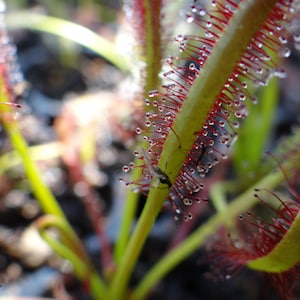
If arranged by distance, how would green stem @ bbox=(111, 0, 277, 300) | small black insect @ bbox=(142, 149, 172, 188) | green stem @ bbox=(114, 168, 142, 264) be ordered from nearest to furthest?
green stem @ bbox=(111, 0, 277, 300), small black insect @ bbox=(142, 149, 172, 188), green stem @ bbox=(114, 168, 142, 264)

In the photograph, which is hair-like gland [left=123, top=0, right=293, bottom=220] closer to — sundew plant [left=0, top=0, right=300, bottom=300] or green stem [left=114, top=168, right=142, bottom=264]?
sundew plant [left=0, top=0, right=300, bottom=300]

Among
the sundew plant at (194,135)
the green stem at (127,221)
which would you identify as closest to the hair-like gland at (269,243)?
the sundew plant at (194,135)

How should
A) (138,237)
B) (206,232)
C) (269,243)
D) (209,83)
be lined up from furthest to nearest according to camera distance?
(206,232) → (138,237) → (269,243) → (209,83)

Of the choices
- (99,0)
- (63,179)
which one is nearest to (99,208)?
(63,179)

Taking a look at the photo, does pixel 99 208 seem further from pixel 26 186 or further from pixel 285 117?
pixel 285 117

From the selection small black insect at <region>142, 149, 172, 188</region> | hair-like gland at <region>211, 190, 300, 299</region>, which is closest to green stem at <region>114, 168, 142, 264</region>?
hair-like gland at <region>211, 190, 300, 299</region>

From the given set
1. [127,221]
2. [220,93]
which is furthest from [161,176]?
[127,221]

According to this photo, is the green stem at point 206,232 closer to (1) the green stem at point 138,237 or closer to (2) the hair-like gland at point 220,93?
(1) the green stem at point 138,237

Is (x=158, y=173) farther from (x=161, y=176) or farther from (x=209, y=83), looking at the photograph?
(x=209, y=83)
